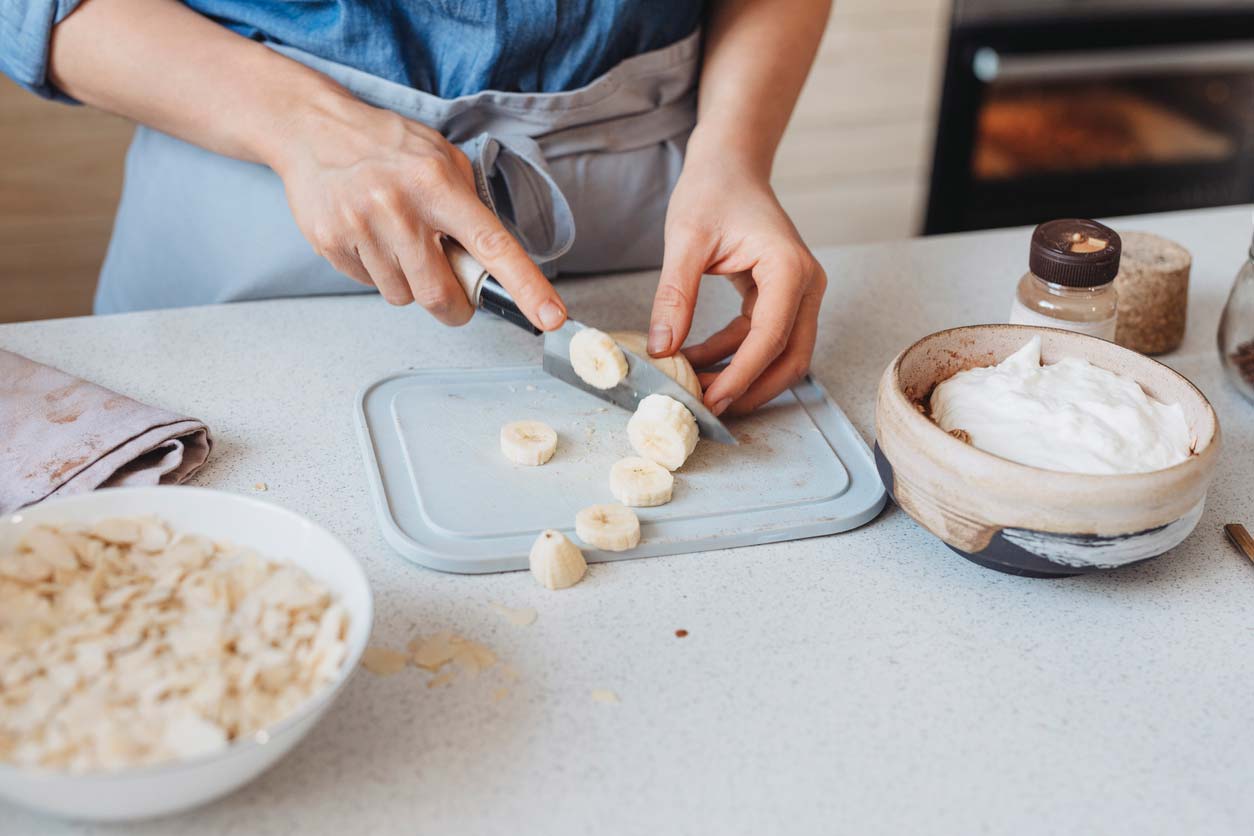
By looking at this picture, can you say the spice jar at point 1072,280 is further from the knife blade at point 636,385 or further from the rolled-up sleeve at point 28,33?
the rolled-up sleeve at point 28,33

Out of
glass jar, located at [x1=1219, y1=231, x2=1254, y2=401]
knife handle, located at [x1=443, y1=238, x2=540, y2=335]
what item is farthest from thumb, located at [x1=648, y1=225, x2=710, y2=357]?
glass jar, located at [x1=1219, y1=231, x2=1254, y2=401]

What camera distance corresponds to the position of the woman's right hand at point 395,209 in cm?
94

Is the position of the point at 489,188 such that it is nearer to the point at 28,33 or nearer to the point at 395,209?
the point at 395,209

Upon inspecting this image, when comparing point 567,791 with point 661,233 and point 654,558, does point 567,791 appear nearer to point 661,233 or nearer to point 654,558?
A: point 654,558

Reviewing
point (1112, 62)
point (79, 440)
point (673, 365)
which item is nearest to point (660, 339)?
point (673, 365)

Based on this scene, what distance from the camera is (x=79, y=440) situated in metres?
Result: 0.86

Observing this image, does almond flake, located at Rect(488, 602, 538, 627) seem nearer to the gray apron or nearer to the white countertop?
the white countertop

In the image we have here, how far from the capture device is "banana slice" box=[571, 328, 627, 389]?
0.93 metres

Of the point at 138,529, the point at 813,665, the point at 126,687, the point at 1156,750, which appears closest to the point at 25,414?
the point at 138,529

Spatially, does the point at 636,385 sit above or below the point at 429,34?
below

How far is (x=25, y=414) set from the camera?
34.9 inches

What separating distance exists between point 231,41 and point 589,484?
586 millimetres

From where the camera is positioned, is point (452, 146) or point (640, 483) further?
point (452, 146)

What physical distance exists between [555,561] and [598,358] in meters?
0.21
